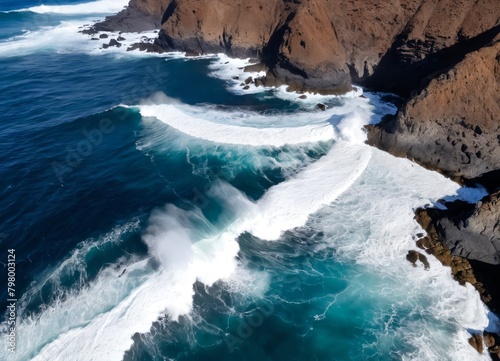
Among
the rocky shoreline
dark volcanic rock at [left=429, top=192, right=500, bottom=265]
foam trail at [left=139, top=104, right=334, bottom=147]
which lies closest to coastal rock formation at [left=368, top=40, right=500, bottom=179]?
the rocky shoreline

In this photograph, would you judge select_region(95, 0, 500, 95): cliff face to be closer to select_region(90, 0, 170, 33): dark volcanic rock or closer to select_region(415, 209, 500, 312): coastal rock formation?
select_region(90, 0, 170, 33): dark volcanic rock

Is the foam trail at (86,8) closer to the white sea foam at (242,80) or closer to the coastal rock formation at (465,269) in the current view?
the white sea foam at (242,80)

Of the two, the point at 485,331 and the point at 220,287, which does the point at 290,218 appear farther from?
the point at 485,331

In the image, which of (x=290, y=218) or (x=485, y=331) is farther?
(x=290, y=218)

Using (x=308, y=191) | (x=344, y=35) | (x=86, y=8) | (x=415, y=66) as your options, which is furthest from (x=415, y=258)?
(x=86, y=8)

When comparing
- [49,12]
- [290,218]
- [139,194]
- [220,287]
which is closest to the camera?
[220,287]

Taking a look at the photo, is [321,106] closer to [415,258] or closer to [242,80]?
[242,80]

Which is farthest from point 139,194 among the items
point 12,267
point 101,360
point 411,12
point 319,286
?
point 411,12
